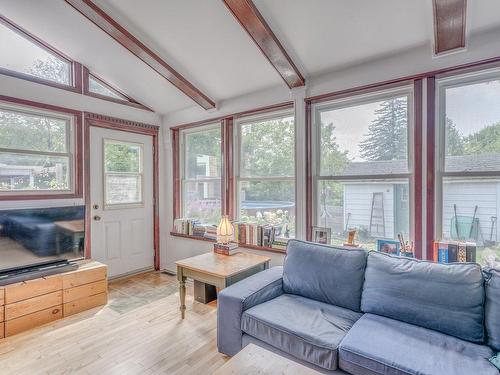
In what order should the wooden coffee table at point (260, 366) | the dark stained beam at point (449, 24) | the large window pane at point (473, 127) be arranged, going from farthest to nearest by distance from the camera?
the large window pane at point (473, 127), the dark stained beam at point (449, 24), the wooden coffee table at point (260, 366)

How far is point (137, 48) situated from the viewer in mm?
2703

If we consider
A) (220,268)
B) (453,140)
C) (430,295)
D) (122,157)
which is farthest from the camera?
(122,157)

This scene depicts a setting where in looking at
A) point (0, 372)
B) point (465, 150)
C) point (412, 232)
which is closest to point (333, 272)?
point (412, 232)

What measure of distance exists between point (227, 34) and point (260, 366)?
248cm

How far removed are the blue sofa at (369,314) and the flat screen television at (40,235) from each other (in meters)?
1.95

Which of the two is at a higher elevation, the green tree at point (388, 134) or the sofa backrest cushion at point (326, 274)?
the green tree at point (388, 134)

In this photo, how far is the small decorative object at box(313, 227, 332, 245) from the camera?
2.66 m

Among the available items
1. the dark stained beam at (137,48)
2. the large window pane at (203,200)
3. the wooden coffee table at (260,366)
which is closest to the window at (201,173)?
the large window pane at (203,200)

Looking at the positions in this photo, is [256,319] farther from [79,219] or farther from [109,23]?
[109,23]

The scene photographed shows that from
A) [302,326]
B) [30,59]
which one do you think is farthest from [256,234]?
[30,59]

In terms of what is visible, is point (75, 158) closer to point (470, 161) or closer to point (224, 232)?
point (224, 232)

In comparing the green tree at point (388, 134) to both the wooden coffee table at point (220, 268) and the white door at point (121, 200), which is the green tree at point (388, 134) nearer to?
the wooden coffee table at point (220, 268)

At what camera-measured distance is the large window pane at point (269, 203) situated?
304 cm

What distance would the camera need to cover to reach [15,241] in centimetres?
266
